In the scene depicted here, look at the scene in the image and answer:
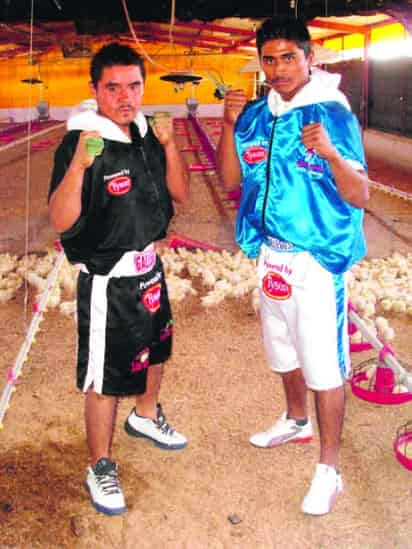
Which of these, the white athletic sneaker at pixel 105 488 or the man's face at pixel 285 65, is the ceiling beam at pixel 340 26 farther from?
the white athletic sneaker at pixel 105 488

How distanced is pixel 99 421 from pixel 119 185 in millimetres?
942

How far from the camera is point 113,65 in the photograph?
7.23 ft

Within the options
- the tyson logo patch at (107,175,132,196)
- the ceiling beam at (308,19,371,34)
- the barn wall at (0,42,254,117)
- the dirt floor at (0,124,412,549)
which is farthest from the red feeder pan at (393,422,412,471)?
the barn wall at (0,42,254,117)

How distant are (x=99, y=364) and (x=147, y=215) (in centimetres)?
61

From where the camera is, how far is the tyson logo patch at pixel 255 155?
2318mm

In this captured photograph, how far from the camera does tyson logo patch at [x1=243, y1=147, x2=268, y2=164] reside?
7.60 feet

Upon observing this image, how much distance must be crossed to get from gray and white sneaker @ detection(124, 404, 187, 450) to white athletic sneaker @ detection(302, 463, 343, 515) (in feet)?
2.29

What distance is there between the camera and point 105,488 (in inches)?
96.3

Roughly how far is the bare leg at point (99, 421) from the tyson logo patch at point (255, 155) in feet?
3.56

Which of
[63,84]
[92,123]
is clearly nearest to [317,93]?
[92,123]

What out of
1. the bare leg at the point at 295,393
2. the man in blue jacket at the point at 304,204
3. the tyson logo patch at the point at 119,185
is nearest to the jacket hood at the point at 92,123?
the tyson logo patch at the point at 119,185

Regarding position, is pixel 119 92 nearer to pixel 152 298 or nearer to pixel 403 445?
pixel 152 298

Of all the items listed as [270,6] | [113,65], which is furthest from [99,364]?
[270,6]

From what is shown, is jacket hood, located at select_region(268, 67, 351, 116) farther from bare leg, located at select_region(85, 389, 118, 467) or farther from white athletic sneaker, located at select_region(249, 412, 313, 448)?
white athletic sneaker, located at select_region(249, 412, 313, 448)
